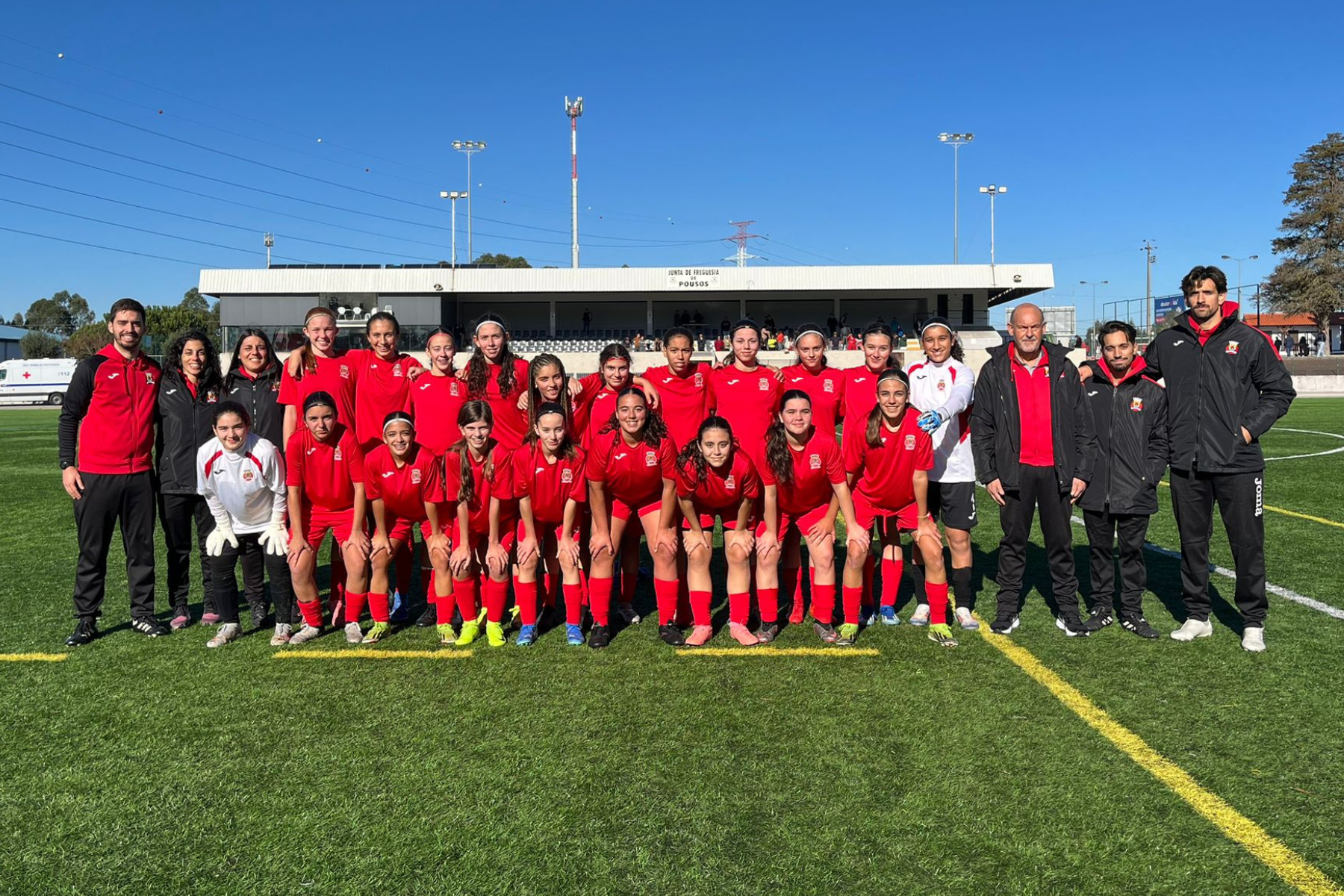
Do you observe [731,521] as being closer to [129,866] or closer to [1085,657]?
[1085,657]

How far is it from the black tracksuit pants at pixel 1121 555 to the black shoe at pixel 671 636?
88.8 inches

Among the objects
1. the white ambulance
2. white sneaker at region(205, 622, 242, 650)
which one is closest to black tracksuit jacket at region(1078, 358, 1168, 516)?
white sneaker at region(205, 622, 242, 650)

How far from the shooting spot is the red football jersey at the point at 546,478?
4.63m

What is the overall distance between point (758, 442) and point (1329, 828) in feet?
9.54

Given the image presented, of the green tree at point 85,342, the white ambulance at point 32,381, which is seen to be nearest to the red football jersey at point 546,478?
the white ambulance at point 32,381

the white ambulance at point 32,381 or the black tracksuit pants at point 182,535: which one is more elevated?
the white ambulance at point 32,381

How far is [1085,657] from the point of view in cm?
434

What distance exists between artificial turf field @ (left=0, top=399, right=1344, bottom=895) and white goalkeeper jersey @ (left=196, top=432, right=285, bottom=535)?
71cm

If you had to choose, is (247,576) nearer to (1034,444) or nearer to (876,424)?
(876,424)

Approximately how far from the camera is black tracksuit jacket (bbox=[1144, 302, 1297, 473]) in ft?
14.3

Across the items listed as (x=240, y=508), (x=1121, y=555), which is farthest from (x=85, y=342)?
(x=1121, y=555)

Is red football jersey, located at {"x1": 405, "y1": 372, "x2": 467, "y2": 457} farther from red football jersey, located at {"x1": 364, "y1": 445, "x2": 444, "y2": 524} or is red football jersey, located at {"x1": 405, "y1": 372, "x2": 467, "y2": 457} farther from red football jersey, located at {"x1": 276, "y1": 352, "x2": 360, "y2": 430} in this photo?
red football jersey, located at {"x1": 276, "y1": 352, "x2": 360, "y2": 430}

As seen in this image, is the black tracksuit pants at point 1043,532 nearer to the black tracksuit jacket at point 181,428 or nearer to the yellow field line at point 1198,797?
the yellow field line at point 1198,797

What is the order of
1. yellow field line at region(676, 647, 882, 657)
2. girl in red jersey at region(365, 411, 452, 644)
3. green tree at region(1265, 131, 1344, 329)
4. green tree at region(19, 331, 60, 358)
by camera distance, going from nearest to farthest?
yellow field line at region(676, 647, 882, 657) < girl in red jersey at region(365, 411, 452, 644) < green tree at region(1265, 131, 1344, 329) < green tree at region(19, 331, 60, 358)
